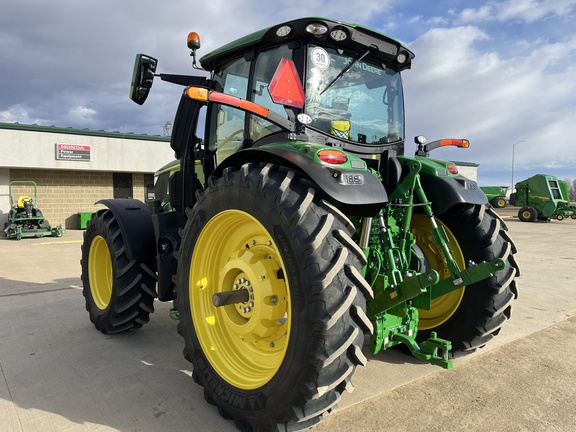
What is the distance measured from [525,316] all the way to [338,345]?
353 cm

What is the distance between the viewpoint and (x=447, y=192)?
115 inches

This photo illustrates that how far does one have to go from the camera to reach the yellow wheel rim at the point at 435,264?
10.6 ft

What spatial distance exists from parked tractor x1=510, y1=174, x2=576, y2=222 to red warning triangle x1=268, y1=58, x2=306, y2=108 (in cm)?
2172

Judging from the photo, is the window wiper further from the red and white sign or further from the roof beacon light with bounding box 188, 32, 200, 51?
the red and white sign

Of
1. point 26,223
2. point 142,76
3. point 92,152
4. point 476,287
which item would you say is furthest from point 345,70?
point 92,152

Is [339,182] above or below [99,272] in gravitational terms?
above

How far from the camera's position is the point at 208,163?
12.1ft

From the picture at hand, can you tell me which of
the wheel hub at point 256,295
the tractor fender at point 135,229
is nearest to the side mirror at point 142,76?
the tractor fender at point 135,229

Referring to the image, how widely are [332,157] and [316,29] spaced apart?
3.24 ft

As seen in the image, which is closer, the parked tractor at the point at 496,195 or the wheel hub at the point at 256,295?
the wheel hub at the point at 256,295

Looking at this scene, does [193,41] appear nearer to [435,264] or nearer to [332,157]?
[332,157]

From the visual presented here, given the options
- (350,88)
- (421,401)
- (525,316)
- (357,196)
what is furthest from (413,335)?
(525,316)

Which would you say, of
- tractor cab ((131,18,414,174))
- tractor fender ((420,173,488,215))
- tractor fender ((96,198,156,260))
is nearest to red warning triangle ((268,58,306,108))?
tractor cab ((131,18,414,174))

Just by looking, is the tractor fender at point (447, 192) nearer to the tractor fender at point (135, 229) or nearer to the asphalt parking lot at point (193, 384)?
the asphalt parking lot at point (193, 384)
